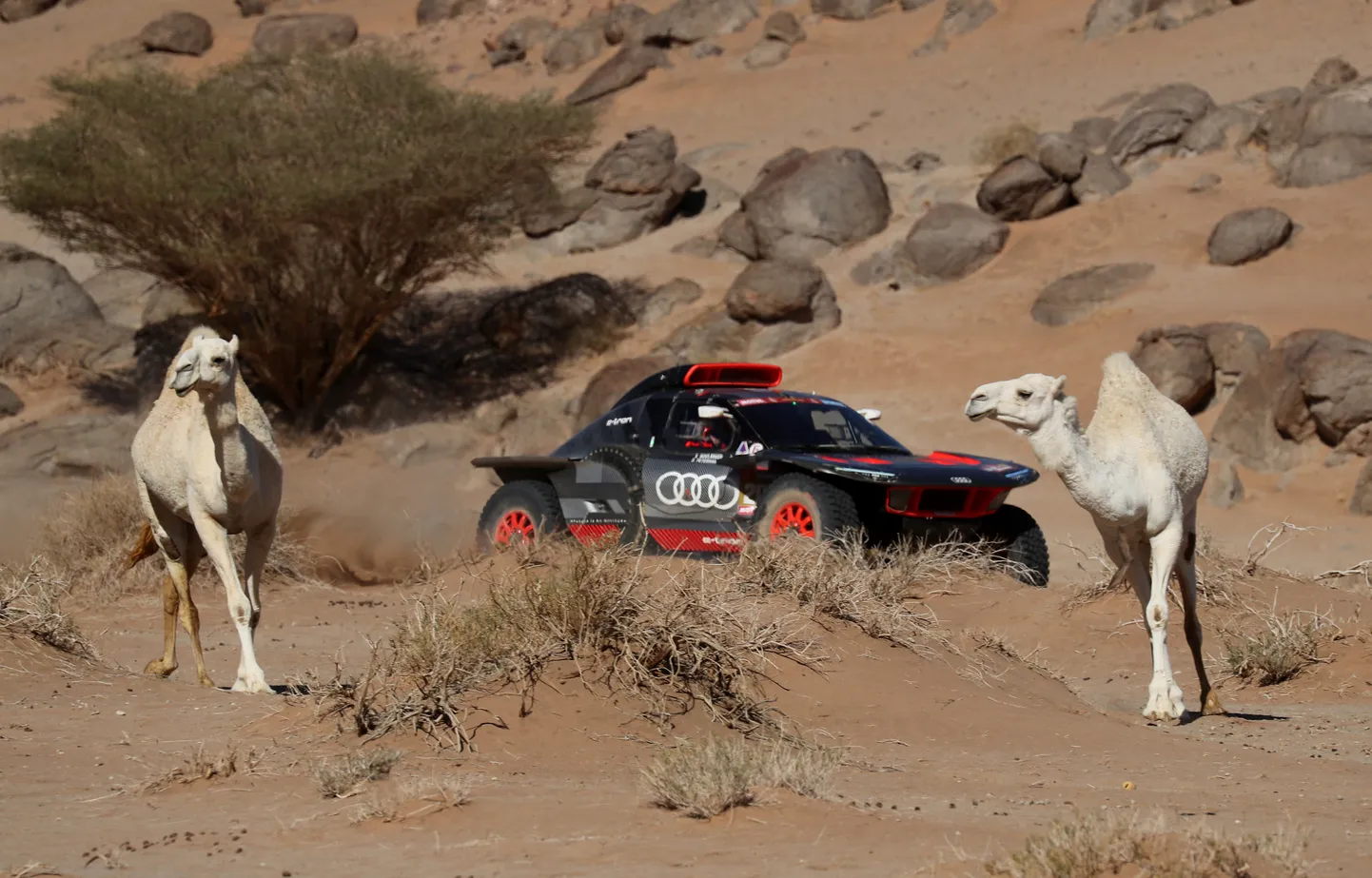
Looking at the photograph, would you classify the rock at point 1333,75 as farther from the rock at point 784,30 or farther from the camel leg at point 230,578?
the camel leg at point 230,578

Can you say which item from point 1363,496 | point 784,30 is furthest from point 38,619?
point 784,30

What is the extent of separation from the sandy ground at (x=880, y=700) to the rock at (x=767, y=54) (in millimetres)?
14977

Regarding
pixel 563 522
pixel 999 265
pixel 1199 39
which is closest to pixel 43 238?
pixel 999 265

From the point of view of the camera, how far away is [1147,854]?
5590 mm

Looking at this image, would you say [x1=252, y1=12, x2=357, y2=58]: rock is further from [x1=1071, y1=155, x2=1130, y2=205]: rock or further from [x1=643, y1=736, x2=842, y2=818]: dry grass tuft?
[x1=643, y1=736, x2=842, y2=818]: dry grass tuft

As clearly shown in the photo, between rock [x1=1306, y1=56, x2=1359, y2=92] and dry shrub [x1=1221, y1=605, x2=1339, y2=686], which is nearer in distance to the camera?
dry shrub [x1=1221, y1=605, x2=1339, y2=686]

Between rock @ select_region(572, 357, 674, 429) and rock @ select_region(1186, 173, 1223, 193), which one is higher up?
rock @ select_region(1186, 173, 1223, 193)

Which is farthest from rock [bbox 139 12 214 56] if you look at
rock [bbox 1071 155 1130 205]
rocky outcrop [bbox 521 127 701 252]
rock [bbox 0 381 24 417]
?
rock [bbox 1071 155 1130 205]

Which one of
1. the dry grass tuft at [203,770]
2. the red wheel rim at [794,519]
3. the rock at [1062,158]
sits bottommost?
the dry grass tuft at [203,770]

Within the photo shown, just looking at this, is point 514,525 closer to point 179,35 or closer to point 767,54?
point 767,54

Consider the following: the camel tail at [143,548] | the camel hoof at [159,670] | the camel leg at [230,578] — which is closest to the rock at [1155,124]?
the camel tail at [143,548]

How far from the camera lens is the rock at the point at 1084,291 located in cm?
2983

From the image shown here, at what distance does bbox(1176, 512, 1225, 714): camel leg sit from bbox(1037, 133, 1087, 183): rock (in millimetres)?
24069

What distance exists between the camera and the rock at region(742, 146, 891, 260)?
34906 millimetres
